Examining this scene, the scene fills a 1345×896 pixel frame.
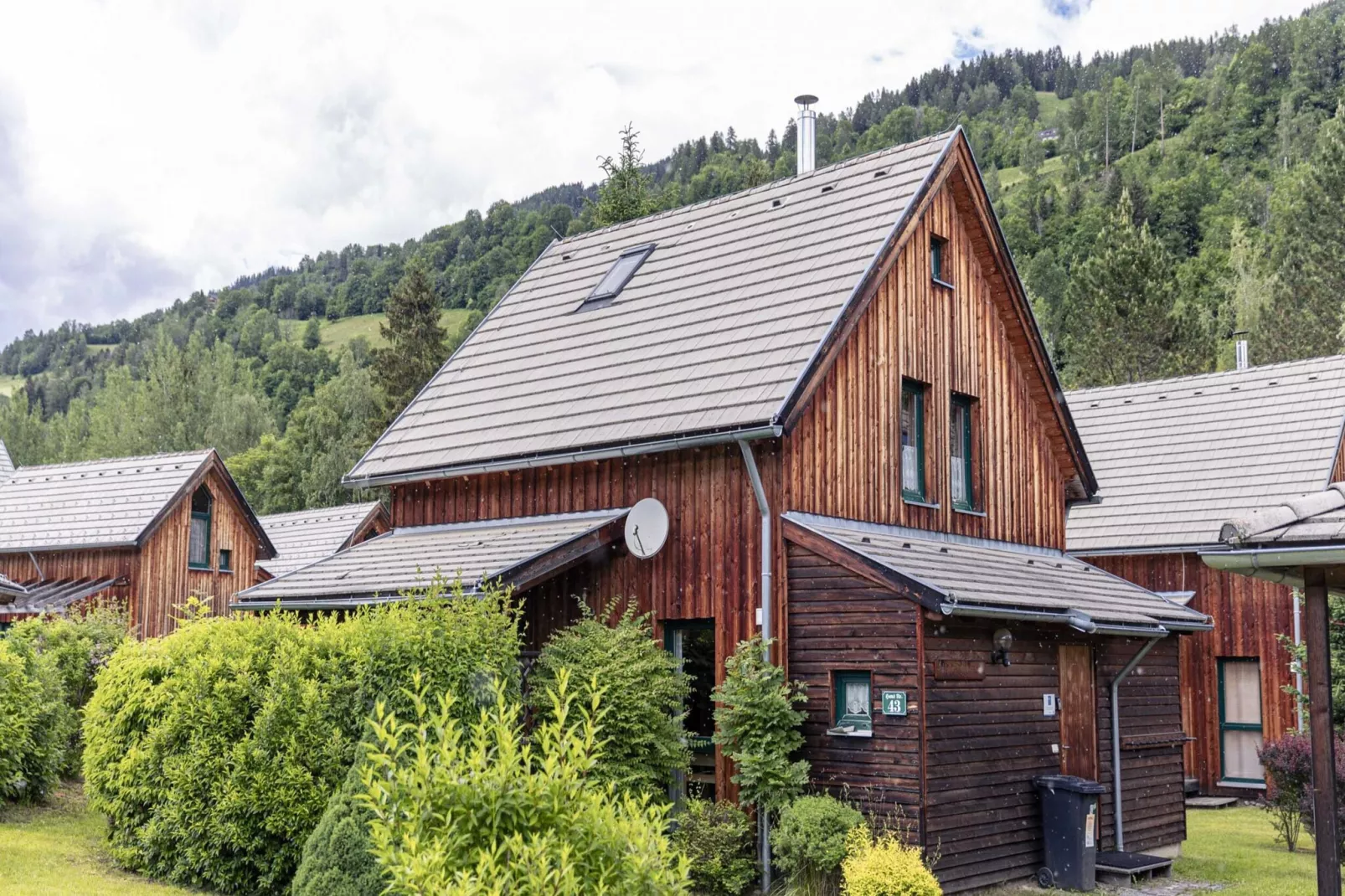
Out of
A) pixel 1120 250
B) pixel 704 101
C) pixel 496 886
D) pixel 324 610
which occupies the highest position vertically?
pixel 704 101

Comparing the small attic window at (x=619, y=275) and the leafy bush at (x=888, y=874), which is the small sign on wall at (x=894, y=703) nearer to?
the leafy bush at (x=888, y=874)

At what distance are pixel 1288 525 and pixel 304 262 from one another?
5998 inches

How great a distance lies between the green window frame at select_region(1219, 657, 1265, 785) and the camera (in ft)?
72.4

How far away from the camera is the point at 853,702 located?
1342 cm

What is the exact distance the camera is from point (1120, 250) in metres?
51.5

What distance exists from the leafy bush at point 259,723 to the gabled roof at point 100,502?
16.8 meters

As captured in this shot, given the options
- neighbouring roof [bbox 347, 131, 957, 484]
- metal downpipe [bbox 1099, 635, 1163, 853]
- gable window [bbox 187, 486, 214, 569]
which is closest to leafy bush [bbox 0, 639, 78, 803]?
neighbouring roof [bbox 347, 131, 957, 484]

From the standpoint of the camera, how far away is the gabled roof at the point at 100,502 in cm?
2970

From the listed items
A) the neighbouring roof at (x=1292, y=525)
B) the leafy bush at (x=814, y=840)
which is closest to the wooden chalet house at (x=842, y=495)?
the leafy bush at (x=814, y=840)

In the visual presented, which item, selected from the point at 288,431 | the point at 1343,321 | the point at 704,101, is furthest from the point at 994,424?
the point at 704,101

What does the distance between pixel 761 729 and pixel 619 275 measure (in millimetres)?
8927

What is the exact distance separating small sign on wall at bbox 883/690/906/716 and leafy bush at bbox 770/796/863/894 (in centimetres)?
104

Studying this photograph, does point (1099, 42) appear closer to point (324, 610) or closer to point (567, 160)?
point (567, 160)

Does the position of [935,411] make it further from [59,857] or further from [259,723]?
[59,857]
